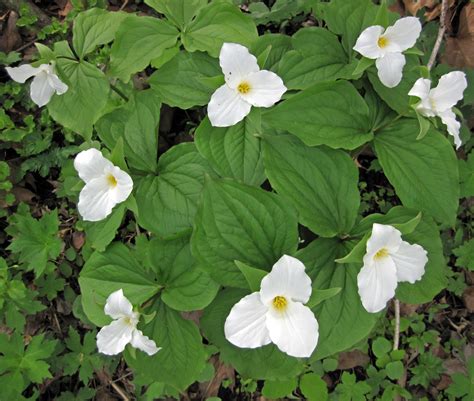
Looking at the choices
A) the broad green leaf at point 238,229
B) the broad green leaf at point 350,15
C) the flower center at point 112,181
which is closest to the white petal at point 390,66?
the broad green leaf at point 350,15

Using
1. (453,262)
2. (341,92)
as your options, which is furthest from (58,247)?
(453,262)

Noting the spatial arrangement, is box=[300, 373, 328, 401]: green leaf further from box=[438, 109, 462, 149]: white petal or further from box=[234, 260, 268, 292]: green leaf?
box=[438, 109, 462, 149]: white petal

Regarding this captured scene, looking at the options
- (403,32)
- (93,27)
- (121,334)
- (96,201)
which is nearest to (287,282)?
(121,334)

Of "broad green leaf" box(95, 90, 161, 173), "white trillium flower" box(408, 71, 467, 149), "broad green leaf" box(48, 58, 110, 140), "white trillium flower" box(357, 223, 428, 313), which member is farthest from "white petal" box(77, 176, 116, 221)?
"white trillium flower" box(408, 71, 467, 149)

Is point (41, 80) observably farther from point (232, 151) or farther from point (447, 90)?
point (447, 90)

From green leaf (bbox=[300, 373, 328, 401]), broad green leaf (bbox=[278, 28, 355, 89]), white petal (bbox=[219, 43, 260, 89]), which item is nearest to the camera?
white petal (bbox=[219, 43, 260, 89])

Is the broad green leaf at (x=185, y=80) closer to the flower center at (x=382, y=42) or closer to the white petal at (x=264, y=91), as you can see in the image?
the white petal at (x=264, y=91)
